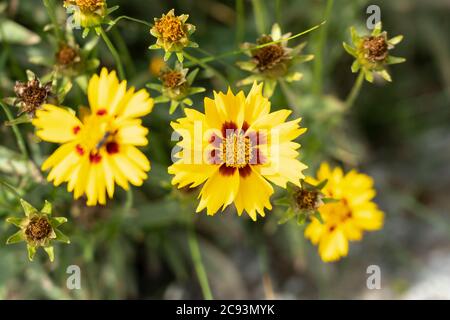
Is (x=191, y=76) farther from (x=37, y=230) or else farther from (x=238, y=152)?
(x=37, y=230)

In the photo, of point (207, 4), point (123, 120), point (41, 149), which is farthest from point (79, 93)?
point (207, 4)

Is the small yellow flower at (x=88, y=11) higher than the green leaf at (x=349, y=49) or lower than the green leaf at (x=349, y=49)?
higher

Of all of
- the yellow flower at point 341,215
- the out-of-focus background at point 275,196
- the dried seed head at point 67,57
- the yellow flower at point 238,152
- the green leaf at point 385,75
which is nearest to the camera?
the yellow flower at point 238,152

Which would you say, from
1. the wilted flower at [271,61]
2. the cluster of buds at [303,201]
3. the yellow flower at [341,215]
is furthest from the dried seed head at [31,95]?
the yellow flower at [341,215]

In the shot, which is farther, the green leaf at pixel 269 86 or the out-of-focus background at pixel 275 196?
the out-of-focus background at pixel 275 196

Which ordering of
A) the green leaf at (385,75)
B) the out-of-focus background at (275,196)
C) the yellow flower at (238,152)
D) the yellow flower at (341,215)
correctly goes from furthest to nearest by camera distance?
the out-of-focus background at (275,196) → the yellow flower at (341,215) → the green leaf at (385,75) → the yellow flower at (238,152)

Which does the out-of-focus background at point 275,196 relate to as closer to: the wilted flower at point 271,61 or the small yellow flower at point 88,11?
the wilted flower at point 271,61
